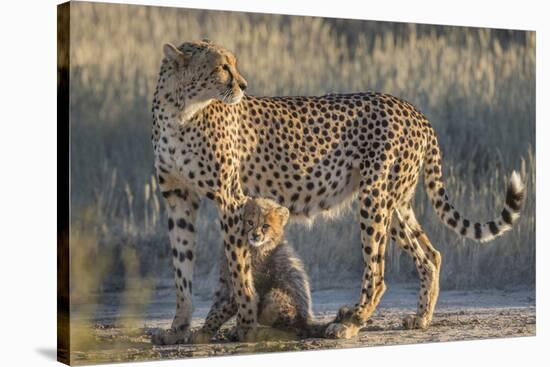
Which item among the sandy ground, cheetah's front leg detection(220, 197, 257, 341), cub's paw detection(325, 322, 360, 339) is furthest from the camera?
cub's paw detection(325, 322, 360, 339)

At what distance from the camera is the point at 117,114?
28.2 ft

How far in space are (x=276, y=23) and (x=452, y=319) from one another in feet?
8.76

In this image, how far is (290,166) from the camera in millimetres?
8930

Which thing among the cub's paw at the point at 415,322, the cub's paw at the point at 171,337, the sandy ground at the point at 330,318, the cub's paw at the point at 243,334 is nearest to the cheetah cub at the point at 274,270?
the cub's paw at the point at 243,334

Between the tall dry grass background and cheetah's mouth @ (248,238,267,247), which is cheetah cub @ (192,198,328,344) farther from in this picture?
the tall dry grass background

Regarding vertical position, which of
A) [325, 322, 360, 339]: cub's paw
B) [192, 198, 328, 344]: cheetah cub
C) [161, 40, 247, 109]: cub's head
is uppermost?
A: [161, 40, 247, 109]: cub's head

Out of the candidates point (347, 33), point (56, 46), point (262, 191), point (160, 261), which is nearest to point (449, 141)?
point (347, 33)

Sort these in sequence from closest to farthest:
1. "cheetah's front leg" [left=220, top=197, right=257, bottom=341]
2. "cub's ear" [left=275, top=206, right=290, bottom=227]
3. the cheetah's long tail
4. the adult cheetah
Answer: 1. the adult cheetah
2. "cheetah's front leg" [left=220, top=197, right=257, bottom=341]
3. "cub's ear" [left=275, top=206, right=290, bottom=227]
4. the cheetah's long tail

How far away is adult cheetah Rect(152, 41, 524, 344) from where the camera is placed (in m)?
8.51

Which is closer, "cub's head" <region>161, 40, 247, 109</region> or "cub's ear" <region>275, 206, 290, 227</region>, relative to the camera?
"cub's head" <region>161, 40, 247, 109</region>

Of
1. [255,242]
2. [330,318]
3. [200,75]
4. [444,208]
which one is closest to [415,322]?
[330,318]

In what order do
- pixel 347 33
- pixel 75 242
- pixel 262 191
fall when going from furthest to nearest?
pixel 347 33
pixel 262 191
pixel 75 242

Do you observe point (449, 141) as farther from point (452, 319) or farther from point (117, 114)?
point (117, 114)

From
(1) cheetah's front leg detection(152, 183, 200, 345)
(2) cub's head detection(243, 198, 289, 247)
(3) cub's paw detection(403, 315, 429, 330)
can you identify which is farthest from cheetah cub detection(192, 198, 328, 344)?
(3) cub's paw detection(403, 315, 429, 330)
